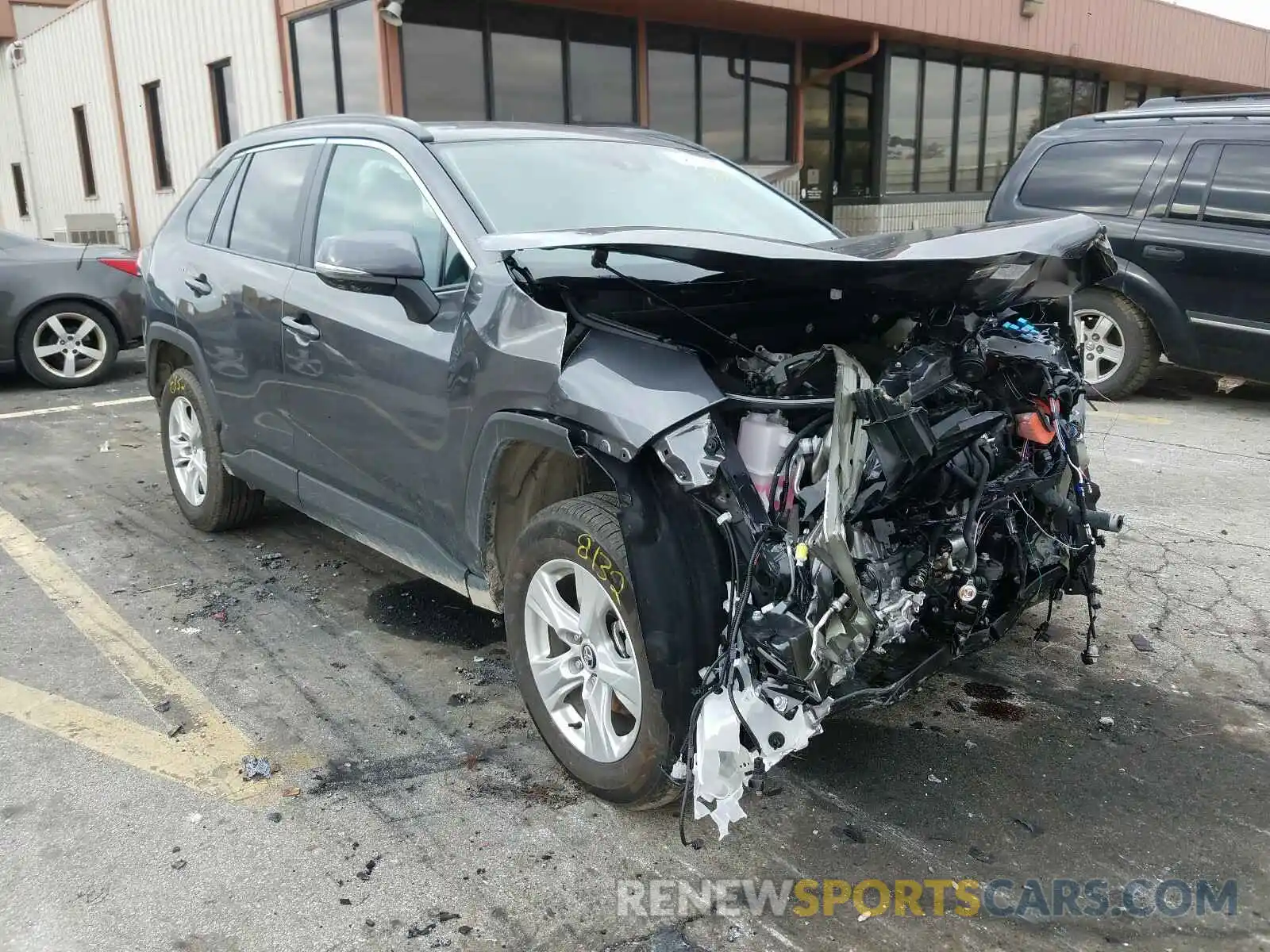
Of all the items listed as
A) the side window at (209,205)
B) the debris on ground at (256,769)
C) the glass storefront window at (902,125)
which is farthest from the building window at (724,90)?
the debris on ground at (256,769)

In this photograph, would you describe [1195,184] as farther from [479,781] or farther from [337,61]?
[337,61]

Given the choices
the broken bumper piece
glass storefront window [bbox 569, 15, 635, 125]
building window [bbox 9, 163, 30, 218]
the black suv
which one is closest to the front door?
the broken bumper piece

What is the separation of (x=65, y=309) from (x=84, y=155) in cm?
1105


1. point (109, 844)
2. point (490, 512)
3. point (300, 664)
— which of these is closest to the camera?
point (109, 844)

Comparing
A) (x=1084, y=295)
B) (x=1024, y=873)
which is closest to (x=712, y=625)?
(x=1024, y=873)

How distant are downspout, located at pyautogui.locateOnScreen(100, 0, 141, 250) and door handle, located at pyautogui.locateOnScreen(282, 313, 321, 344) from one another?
13.7 meters

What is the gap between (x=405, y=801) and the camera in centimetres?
295

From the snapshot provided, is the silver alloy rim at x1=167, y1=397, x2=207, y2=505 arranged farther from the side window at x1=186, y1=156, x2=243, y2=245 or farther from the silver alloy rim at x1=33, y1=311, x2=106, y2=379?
the silver alloy rim at x1=33, y1=311, x2=106, y2=379

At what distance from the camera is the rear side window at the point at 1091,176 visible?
7410mm

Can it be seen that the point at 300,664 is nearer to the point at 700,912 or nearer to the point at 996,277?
the point at 700,912

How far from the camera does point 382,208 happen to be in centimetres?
370

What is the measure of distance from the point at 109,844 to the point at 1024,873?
2441mm

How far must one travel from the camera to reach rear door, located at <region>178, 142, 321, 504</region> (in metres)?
4.16

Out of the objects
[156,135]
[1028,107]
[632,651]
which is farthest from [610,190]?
[1028,107]
